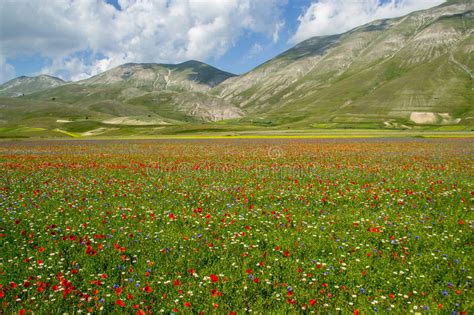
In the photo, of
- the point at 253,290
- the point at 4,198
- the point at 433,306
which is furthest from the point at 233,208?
the point at 4,198

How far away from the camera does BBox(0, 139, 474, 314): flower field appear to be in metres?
6.42

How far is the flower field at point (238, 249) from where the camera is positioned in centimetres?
642

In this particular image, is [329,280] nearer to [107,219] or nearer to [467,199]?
[107,219]

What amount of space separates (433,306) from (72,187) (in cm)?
Answer: 1805

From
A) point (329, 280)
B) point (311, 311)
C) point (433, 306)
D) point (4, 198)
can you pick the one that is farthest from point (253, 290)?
point (4, 198)

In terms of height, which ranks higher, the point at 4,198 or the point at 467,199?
the point at 4,198

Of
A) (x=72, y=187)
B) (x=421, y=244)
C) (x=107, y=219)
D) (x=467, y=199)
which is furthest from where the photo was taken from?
(x=72, y=187)

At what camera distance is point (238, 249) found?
9.04m

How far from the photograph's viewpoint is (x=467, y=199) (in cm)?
1409

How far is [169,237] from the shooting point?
32.6ft

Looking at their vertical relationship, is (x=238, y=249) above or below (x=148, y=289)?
below

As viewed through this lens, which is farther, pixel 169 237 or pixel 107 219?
pixel 107 219

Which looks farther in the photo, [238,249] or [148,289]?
[238,249]

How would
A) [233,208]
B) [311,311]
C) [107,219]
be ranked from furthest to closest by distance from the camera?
[233,208] → [107,219] → [311,311]
